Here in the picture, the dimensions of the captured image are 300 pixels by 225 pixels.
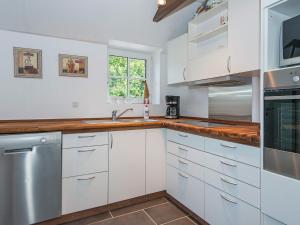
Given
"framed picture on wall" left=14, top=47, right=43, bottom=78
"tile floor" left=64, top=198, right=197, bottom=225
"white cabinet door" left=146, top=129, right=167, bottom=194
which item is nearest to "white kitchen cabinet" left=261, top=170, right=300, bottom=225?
"tile floor" left=64, top=198, right=197, bottom=225

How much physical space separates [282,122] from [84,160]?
164cm

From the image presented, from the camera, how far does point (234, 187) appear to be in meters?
1.50

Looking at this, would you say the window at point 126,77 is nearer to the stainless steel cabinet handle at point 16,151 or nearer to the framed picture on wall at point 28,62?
the framed picture on wall at point 28,62

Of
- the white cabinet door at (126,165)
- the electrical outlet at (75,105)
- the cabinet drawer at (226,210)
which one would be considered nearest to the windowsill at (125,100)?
the electrical outlet at (75,105)

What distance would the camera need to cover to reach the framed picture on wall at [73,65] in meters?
2.34

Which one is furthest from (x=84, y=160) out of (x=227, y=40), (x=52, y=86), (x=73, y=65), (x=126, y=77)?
(x=227, y=40)

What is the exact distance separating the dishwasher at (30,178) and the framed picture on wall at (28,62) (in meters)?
0.83

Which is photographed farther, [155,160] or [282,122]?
[155,160]

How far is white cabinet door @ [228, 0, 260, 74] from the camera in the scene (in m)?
1.62

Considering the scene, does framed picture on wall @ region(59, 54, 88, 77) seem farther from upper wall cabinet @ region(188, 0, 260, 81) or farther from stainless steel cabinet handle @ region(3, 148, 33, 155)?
upper wall cabinet @ region(188, 0, 260, 81)

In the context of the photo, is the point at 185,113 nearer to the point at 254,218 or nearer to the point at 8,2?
the point at 254,218

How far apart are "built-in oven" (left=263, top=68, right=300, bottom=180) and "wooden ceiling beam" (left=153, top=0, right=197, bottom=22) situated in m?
1.51

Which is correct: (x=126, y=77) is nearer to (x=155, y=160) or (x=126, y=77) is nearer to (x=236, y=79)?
(x=155, y=160)

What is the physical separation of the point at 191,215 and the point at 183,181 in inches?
12.6
